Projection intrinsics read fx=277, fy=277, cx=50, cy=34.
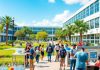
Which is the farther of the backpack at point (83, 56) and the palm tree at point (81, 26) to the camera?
the palm tree at point (81, 26)

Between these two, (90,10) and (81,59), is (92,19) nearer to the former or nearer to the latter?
(90,10)

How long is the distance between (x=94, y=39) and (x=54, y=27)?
117m

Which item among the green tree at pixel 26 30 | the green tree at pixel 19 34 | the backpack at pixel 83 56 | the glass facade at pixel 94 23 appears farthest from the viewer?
the green tree at pixel 26 30

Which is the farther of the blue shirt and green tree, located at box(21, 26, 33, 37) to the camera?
green tree, located at box(21, 26, 33, 37)

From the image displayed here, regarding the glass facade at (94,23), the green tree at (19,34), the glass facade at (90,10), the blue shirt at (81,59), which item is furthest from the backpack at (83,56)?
the green tree at (19,34)

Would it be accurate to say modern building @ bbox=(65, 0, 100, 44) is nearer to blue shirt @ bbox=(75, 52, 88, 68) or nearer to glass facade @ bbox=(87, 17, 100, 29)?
glass facade @ bbox=(87, 17, 100, 29)

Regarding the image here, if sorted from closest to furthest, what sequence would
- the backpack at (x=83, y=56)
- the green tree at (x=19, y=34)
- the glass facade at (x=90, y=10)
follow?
the backpack at (x=83, y=56)
the glass facade at (x=90, y=10)
the green tree at (x=19, y=34)

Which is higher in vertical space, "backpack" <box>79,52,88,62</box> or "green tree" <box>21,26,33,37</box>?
"green tree" <box>21,26,33,37</box>

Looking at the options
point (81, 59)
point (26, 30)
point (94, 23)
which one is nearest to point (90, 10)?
point (94, 23)

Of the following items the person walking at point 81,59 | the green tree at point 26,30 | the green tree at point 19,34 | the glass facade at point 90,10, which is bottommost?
the person walking at point 81,59

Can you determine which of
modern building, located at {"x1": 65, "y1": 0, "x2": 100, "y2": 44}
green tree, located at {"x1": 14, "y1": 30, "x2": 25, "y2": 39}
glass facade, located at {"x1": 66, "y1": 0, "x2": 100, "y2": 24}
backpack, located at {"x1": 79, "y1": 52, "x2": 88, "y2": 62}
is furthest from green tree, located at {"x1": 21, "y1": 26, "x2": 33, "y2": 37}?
backpack, located at {"x1": 79, "y1": 52, "x2": 88, "y2": 62}

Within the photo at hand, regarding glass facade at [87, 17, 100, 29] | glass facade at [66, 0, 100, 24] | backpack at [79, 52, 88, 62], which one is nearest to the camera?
backpack at [79, 52, 88, 62]

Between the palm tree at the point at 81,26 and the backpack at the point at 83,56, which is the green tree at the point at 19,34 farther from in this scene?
the backpack at the point at 83,56

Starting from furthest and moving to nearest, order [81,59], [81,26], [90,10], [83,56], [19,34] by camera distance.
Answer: [19,34]
[81,26]
[90,10]
[81,59]
[83,56]
